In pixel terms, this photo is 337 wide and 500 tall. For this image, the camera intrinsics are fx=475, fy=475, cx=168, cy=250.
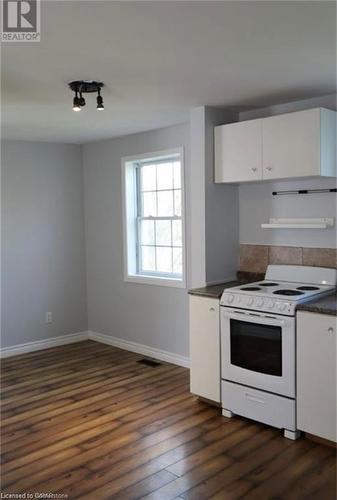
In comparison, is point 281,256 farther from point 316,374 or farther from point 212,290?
point 316,374

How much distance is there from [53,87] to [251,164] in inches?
61.4

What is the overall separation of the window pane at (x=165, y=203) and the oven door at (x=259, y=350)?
1.67 meters

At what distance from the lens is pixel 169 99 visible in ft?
11.7

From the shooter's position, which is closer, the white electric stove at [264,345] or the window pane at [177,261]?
the white electric stove at [264,345]

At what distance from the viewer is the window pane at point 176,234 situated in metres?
4.81

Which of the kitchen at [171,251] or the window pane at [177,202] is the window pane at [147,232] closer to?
the kitchen at [171,251]

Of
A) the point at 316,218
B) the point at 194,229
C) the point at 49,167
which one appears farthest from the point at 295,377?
the point at 49,167

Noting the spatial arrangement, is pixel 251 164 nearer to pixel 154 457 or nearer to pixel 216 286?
pixel 216 286

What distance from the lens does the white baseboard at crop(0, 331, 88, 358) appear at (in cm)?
520

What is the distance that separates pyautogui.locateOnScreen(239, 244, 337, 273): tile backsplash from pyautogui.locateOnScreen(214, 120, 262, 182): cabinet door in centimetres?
66

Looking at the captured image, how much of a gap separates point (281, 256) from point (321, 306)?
3.24 ft

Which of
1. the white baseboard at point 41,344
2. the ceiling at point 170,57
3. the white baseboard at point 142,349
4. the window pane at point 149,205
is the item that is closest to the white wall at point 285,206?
the ceiling at point 170,57
